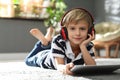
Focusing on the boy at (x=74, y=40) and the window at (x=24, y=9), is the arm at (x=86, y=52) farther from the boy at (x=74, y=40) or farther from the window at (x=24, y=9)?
the window at (x=24, y=9)

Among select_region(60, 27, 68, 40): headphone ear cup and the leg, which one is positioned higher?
select_region(60, 27, 68, 40): headphone ear cup

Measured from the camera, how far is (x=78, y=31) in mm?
1518

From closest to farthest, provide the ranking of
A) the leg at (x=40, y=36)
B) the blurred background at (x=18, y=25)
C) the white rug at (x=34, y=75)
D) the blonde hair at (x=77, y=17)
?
the white rug at (x=34, y=75) → the blonde hair at (x=77, y=17) → the leg at (x=40, y=36) → the blurred background at (x=18, y=25)

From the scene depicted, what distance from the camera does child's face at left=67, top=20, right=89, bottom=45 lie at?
1515 millimetres

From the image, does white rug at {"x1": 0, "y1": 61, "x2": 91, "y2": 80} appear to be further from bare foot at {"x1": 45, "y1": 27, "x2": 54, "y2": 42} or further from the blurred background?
the blurred background

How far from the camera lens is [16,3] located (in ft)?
15.0

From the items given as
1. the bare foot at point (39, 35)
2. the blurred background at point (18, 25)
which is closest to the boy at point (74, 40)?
the bare foot at point (39, 35)

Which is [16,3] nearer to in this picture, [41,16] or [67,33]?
[41,16]

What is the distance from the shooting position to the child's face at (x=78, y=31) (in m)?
1.51

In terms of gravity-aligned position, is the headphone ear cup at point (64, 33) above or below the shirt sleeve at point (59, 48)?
above

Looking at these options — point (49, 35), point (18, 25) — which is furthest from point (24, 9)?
point (49, 35)

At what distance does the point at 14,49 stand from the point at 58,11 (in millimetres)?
917

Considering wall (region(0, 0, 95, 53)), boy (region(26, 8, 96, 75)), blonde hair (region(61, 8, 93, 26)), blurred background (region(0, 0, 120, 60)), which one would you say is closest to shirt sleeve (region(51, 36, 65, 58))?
boy (region(26, 8, 96, 75))

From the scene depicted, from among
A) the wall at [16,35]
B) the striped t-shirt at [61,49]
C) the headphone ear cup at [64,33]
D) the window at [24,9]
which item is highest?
the headphone ear cup at [64,33]
